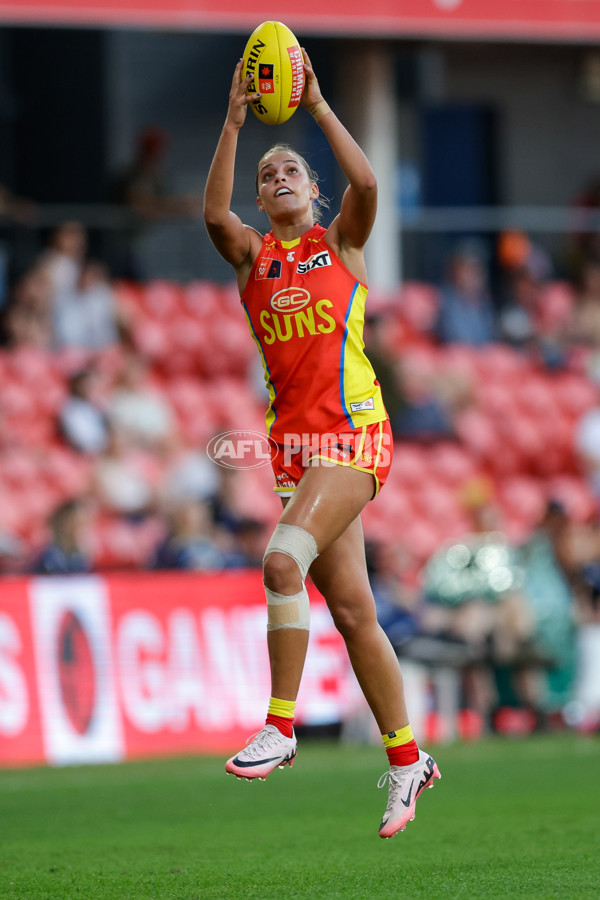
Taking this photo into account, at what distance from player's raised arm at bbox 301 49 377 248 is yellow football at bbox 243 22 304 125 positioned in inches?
3.1

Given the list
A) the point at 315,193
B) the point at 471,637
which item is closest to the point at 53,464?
the point at 471,637

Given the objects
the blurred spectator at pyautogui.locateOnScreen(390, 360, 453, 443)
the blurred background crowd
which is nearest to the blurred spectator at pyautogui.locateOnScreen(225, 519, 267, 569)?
the blurred background crowd

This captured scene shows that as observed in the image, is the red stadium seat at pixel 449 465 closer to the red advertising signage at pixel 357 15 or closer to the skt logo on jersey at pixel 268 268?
the red advertising signage at pixel 357 15

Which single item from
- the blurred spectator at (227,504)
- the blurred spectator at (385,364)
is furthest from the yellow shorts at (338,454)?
the blurred spectator at (385,364)

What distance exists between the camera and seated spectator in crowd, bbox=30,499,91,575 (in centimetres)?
1047

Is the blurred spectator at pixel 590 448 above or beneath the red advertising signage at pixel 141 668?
above

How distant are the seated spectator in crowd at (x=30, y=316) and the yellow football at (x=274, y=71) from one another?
845 cm

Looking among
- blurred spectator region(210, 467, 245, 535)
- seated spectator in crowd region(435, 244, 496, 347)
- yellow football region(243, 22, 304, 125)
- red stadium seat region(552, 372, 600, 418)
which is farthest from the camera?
seated spectator in crowd region(435, 244, 496, 347)

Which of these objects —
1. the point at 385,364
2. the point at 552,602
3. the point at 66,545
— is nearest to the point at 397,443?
the point at 385,364

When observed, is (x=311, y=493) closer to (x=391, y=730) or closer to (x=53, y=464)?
(x=391, y=730)

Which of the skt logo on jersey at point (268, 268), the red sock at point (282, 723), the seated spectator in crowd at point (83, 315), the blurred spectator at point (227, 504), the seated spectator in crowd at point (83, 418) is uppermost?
the skt logo on jersey at point (268, 268)

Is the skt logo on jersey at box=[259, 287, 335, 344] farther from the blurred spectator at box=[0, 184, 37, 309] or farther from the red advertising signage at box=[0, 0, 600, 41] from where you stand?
the red advertising signage at box=[0, 0, 600, 41]

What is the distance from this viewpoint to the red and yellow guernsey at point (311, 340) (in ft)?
17.7

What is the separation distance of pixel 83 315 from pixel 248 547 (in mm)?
3695
